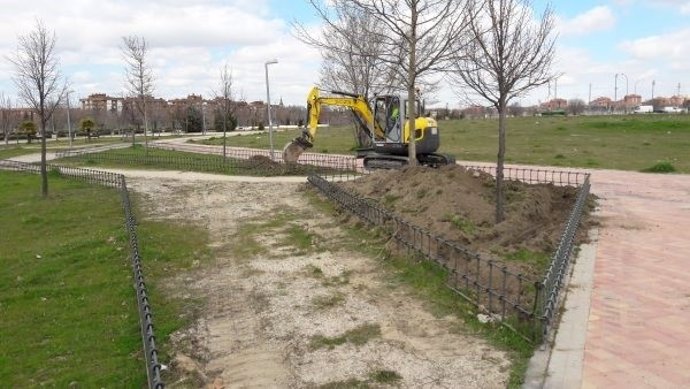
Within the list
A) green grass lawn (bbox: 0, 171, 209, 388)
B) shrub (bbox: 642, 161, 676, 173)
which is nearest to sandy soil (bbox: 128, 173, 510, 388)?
green grass lawn (bbox: 0, 171, 209, 388)

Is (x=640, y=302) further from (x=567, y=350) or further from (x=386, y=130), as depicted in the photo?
(x=386, y=130)

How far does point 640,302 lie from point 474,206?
5.23m

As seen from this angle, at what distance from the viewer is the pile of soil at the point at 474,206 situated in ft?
36.6

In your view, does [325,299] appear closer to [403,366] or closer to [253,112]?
[403,366]

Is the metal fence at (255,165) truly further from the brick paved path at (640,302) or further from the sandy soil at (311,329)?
the sandy soil at (311,329)

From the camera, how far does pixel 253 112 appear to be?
111 m

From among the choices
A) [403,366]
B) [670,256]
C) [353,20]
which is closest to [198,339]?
[403,366]

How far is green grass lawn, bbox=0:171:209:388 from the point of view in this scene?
679 cm

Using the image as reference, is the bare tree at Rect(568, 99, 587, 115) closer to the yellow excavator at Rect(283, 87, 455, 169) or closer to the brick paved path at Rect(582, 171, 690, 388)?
the yellow excavator at Rect(283, 87, 455, 169)

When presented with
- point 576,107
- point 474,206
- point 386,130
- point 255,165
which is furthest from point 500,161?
point 576,107

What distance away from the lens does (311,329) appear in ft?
24.8

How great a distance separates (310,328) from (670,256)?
7.04m

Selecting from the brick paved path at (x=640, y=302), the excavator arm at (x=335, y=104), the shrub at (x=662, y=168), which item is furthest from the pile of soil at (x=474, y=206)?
the shrub at (x=662, y=168)

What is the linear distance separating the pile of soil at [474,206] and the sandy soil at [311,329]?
1859 millimetres
